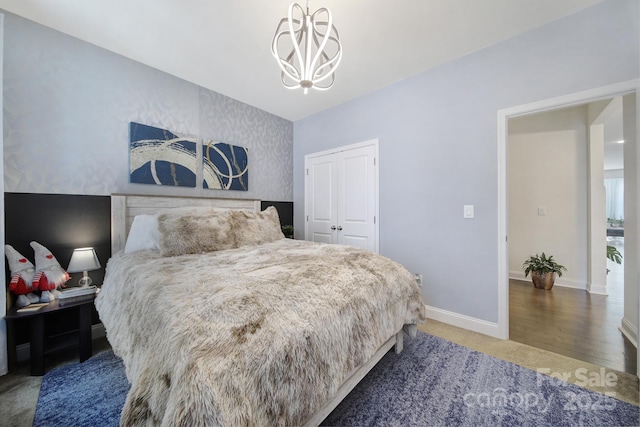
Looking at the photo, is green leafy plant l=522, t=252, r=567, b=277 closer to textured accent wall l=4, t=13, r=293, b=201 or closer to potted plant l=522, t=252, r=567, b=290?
potted plant l=522, t=252, r=567, b=290

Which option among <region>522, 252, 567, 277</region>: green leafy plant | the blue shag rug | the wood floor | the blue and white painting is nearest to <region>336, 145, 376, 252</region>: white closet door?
the blue shag rug

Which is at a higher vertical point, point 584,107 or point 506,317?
point 584,107

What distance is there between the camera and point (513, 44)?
6.95 feet

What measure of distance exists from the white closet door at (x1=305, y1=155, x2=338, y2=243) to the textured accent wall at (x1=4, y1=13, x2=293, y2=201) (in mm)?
1536

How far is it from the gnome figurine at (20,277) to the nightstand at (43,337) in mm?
79

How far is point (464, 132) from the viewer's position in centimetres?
239

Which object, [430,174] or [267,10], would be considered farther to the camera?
[430,174]

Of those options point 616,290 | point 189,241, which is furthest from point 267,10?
point 616,290

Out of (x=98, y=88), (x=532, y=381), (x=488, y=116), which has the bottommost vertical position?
(x=532, y=381)

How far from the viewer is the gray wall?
71.4 inches

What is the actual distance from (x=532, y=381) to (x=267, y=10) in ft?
10.8

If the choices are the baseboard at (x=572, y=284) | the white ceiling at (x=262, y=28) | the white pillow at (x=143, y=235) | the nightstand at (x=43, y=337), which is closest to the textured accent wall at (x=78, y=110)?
the white ceiling at (x=262, y=28)

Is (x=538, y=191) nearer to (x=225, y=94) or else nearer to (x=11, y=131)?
(x=225, y=94)

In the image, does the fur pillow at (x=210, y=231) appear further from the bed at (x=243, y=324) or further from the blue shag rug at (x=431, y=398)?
the blue shag rug at (x=431, y=398)
